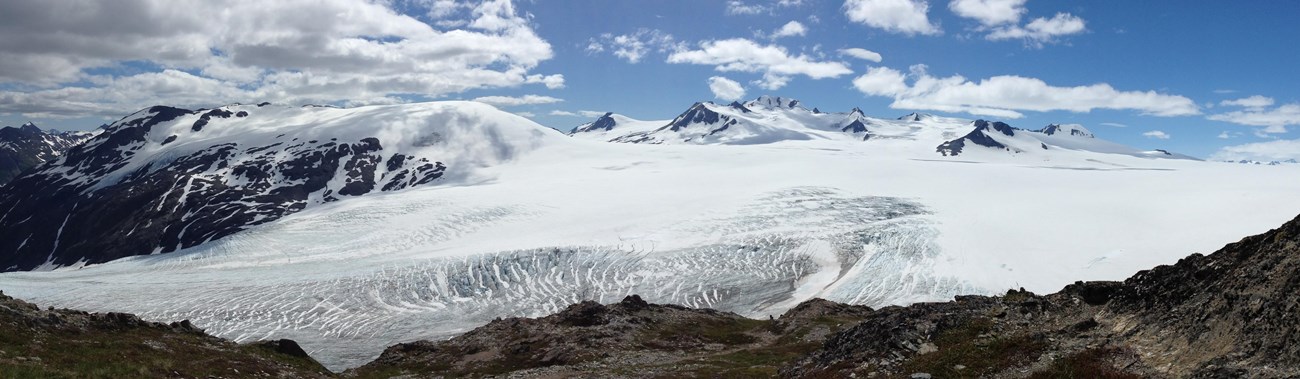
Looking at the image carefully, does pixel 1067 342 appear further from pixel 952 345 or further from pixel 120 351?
pixel 120 351

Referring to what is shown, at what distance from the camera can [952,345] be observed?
2941 centimetres

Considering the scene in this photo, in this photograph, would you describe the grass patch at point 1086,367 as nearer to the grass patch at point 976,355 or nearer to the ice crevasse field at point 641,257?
the grass patch at point 976,355

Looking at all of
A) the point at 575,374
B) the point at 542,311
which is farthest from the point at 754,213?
the point at 575,374

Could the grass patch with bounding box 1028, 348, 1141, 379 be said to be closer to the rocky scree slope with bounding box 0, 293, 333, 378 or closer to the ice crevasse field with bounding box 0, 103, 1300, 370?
the rocky scree slope with bounding box 0, 293, 333, 378

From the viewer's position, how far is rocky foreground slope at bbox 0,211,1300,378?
19953 millimetres

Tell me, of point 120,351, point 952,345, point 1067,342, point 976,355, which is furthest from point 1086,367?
point 120,351

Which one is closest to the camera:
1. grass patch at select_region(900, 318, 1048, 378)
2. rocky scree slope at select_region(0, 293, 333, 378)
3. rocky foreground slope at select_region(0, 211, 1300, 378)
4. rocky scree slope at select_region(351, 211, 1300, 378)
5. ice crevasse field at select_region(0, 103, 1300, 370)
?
rocky scree slope at select_region(351, 211, 1300, 378)

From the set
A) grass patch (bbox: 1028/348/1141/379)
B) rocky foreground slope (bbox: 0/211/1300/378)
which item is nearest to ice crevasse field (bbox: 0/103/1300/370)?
rocky foreground slope (bbox: 0/211/1300/378)

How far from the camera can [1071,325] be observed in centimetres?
2634

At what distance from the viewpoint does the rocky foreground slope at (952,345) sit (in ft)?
65.5

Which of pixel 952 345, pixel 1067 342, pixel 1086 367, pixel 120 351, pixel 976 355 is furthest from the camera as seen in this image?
pixel 120 351

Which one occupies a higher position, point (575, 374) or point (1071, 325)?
point (1071, 325)

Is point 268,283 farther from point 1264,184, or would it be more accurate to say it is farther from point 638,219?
point 1264,184

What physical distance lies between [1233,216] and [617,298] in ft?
427
